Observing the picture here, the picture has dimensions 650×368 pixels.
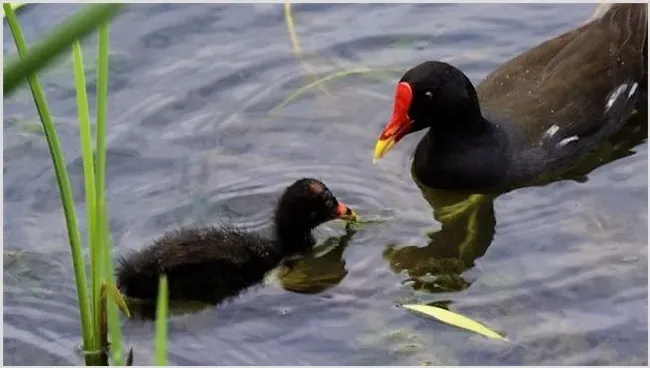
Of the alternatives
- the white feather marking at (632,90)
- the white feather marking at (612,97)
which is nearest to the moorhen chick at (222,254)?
the white feather marking at (612,97)

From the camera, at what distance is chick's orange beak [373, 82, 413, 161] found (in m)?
4.81

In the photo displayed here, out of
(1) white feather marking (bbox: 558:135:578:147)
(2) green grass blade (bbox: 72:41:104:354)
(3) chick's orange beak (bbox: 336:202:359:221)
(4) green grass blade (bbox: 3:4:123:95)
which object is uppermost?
(4) green grass blade (bbox: 3:4:123:95)

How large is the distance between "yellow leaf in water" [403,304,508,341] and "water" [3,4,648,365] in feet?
0.12

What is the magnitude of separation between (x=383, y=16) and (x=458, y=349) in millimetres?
3055

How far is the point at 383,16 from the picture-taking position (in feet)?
20.4

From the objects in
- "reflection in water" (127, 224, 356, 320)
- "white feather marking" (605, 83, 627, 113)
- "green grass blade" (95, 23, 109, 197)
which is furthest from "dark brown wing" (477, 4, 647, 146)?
"green grass blade" (95, 23, 109, 197)

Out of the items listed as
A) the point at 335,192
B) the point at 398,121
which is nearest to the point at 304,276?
the point at 335,192

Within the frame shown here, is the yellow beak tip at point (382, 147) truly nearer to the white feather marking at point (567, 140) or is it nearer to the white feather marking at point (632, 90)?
the white feather marking at point (567, 140)

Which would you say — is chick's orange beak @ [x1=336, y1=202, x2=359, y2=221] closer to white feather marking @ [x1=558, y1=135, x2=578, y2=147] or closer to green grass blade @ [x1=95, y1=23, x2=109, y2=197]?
white feather marking @ [x1=558, y1=135, x2=578, y2=147]

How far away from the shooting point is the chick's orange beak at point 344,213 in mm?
4352

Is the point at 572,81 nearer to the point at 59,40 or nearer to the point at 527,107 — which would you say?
the point at 527,107

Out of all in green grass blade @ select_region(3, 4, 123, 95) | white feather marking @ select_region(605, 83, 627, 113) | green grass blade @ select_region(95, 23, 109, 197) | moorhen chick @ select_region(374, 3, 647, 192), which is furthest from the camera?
white feather marking @ select_region(605, 83, 627, 113)

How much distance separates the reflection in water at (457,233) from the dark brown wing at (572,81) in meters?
0.17

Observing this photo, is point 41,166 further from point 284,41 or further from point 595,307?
point 595,307
